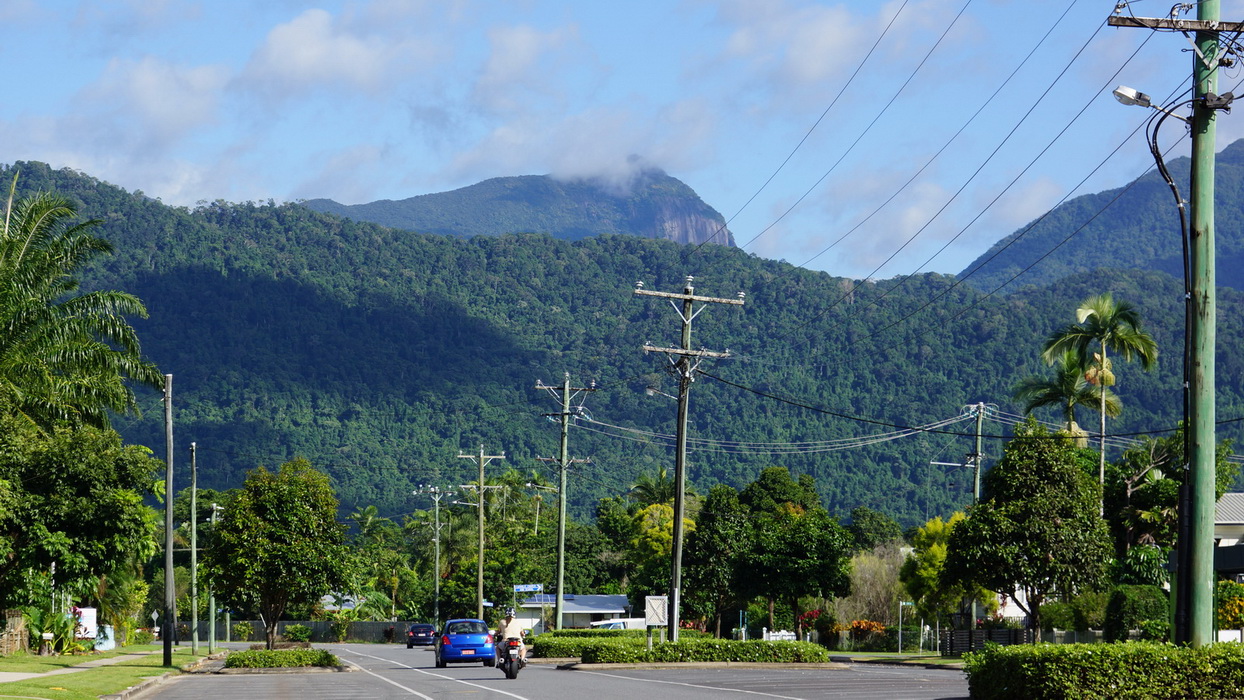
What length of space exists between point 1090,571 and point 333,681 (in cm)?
2634

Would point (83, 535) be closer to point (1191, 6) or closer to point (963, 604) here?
point (1191, 6)

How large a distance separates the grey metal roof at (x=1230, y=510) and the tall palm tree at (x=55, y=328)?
51762 mm

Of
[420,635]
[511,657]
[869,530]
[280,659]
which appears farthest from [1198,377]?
[869,530]

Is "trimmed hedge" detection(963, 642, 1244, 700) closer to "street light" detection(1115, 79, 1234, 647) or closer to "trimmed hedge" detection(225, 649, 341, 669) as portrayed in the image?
"street light" detection(1115, 79, 1234, 647)

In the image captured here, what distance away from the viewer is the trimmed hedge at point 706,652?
38.3 m

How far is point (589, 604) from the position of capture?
94.4 m

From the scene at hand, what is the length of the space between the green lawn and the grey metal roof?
5139 cm

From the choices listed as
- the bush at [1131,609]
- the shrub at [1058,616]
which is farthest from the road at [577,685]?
the shrub at [1058,616]

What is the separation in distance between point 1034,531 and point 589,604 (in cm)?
5243

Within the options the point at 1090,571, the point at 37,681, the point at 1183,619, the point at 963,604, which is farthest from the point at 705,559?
the point at 1183,619

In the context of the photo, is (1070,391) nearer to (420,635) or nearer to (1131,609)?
(1131,609)

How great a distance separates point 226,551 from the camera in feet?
133

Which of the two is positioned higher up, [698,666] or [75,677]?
[75,677]

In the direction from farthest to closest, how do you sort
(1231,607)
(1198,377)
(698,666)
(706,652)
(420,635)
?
(420,635) → (1231,607) → (706,652) → (698,666) → (1198,377)
